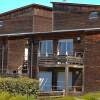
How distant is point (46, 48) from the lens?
2083 inches

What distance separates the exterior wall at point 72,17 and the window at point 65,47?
438cm

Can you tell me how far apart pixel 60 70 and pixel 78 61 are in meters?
2.95

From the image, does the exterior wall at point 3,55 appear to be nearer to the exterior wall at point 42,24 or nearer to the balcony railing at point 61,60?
the exterior wall at point 42,24

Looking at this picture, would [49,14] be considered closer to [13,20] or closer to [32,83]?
[13,20]

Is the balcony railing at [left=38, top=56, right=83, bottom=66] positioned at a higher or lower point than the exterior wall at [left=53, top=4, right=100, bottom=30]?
lower

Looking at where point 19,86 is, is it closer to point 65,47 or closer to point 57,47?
point 65,47

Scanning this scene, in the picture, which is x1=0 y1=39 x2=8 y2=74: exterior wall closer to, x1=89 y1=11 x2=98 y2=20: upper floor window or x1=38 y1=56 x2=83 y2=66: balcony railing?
x1=38 y1=56 x2=83 y2=66: balcony railing

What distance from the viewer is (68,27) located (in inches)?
2266

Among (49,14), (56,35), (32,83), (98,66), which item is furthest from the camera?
(49,14)

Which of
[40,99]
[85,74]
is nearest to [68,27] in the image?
[85,74]

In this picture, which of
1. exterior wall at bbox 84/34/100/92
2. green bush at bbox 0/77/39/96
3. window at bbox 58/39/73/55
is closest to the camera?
green bush at bbox 0/77/39/96

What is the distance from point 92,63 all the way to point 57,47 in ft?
15.9

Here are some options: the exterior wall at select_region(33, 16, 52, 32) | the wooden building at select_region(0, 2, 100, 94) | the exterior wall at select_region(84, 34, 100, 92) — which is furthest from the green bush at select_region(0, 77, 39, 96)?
the exterior wall at select_region(33, 16, 52, 32)

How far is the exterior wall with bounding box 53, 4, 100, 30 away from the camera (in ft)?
180
